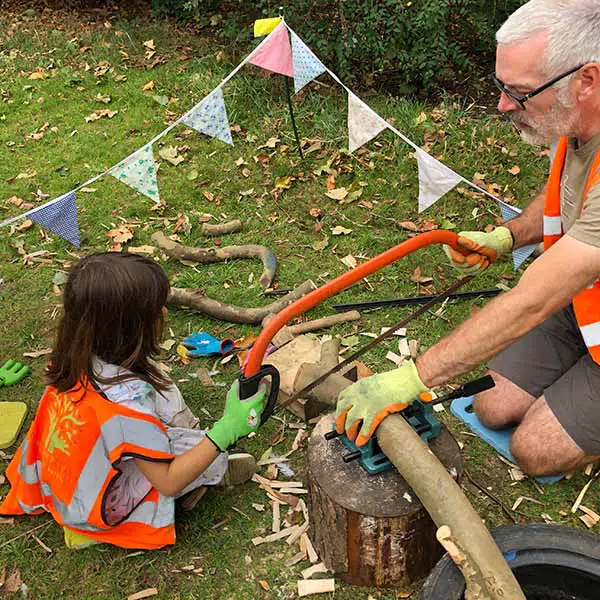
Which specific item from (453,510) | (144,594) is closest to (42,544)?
(144,594)

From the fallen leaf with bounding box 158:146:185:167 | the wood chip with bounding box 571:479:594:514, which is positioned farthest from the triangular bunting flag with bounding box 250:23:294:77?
the wood chip with bounding box 571:479:594:514

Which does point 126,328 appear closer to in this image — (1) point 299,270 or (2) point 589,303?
(2) point 589,303

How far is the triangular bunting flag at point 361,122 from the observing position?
15.3ft

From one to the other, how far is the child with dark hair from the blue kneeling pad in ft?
4.87

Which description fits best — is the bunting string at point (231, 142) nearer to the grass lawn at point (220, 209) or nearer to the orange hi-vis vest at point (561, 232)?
the grass lawn at point (220, 209)

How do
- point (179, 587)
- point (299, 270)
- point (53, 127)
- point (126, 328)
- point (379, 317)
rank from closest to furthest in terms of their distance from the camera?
point (126, 328) → point (179, 587) → point (379, 317) → point (299, 270) → point (53, 127)

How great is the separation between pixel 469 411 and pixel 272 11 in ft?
15.5

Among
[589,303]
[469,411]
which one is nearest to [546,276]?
[589,303]

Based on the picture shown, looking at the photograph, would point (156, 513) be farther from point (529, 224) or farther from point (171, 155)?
point (171, 155)

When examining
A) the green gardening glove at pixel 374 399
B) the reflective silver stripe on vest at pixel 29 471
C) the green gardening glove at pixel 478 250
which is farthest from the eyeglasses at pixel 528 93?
the reflective silver stripe on vest at pixel 29 471

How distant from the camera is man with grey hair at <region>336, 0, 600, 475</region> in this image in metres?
2.52

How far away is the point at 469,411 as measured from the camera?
12.4ft

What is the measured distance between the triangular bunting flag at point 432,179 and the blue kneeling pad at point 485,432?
4.48 ft

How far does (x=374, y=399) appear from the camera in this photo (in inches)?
102
